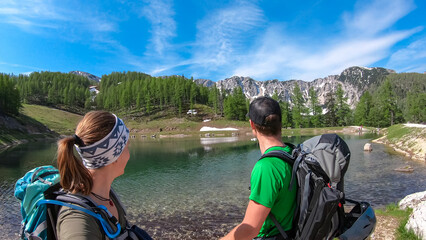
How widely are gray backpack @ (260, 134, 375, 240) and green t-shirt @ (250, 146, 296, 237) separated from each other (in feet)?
0.21

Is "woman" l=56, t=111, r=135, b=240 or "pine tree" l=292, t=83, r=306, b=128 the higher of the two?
"pine tree" l=292, t=83, r=306, b=128

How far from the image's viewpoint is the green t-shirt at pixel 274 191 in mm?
2564

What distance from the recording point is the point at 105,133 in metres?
2.36

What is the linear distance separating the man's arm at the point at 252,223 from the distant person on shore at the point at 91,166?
1.21 meters

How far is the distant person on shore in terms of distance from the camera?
1800mm

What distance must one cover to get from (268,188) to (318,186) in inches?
23.2

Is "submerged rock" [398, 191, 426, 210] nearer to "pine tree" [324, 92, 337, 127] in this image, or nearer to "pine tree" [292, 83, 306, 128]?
"pine tree" [292, 83, 306, 128]

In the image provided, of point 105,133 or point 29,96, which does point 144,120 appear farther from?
point 105,133

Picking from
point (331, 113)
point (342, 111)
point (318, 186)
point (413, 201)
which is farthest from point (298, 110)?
point (318, 186)

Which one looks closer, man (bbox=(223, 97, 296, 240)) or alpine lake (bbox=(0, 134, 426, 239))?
man (bbox=(223, 97, 296, 240))

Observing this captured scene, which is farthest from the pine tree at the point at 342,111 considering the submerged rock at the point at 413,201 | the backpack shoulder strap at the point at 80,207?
the backpack shoulder strap at the point at 80,207

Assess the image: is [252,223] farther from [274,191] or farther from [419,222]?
[419,222]

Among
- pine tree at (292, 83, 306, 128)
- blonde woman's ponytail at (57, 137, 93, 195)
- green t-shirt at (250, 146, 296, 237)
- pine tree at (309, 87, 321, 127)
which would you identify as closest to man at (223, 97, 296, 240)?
green t-shirt at (250, 146, 296, 237)

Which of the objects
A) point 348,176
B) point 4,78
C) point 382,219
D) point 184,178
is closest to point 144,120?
point 4,78
